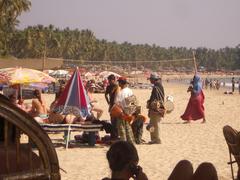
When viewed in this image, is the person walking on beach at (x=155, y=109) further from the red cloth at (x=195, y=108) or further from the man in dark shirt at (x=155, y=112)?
the red cloth at (x=195, y=108)

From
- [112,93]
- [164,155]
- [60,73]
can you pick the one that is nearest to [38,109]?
[112,93]

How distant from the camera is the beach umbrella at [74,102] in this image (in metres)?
9.00

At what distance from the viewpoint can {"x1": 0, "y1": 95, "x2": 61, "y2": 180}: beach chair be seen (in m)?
2.51

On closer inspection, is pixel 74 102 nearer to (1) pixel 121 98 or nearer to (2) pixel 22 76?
(1) pixel 121 98

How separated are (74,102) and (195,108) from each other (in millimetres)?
5665

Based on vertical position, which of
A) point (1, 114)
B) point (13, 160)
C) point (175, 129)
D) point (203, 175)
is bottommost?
point (175, 129)

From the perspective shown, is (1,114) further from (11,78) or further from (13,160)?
(11,78)

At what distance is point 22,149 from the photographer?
2.70 meters

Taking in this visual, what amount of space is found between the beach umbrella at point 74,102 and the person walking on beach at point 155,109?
132 centimetres

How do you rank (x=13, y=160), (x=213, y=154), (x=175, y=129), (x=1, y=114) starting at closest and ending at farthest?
1. (x=1, y=114)
2. (x=13, y=160)
3. (x=213, y=154)
4. (x=175, y=129)

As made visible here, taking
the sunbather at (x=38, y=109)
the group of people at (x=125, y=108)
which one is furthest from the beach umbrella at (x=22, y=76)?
the group of people at (x=125, y=108)

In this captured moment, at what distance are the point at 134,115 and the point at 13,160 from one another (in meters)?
6.86

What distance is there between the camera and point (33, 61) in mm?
43719

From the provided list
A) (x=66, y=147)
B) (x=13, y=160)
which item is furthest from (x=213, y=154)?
(x=13, y=160)
